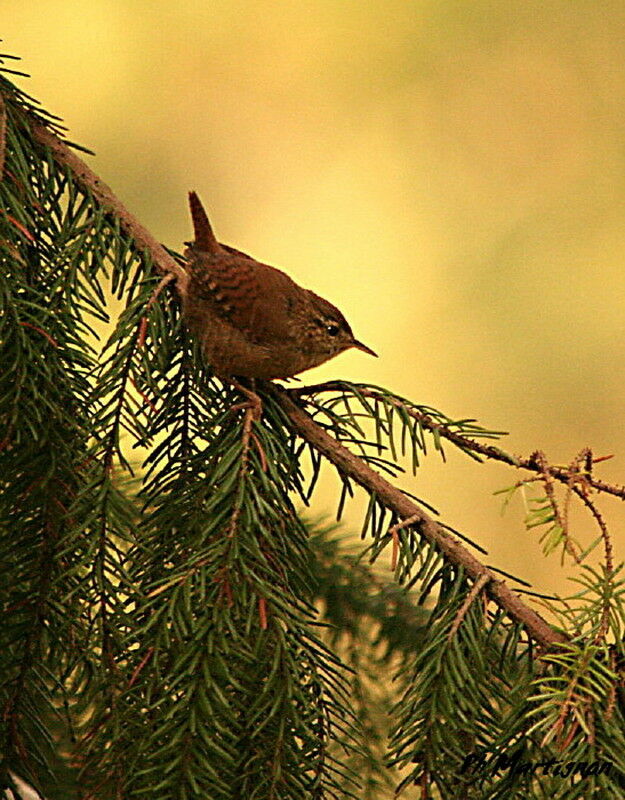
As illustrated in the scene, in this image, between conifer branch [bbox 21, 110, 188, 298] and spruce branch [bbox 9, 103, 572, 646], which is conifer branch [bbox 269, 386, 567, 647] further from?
conifer branch [bbox 21, 110, 188, 298]

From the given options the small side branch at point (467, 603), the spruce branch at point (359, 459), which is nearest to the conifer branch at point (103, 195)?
the spruce branch at point (359, 459)

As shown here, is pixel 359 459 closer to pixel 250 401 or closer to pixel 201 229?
pixel 250 401

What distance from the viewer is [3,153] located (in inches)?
28.3

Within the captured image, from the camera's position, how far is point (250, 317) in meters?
0.75

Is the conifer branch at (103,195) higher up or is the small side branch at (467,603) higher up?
the conifer branch at (103,195)

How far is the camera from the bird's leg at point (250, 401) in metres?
0.67

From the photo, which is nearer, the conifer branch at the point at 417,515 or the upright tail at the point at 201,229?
the conifer branch at the point at 417,515

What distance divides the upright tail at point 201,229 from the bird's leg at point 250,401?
0.12 m

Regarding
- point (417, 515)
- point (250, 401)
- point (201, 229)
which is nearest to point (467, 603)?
point (417, 515)

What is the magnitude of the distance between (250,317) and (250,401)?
0.09 meters

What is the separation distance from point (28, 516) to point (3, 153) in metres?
0.22

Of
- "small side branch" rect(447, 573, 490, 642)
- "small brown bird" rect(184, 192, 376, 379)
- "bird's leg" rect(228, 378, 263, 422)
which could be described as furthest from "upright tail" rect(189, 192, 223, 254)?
"small side branch" rect(447, 573, 490, 642)

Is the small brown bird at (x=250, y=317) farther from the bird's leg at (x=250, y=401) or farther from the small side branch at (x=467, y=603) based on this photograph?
the small side branch at (x=467, y=603)

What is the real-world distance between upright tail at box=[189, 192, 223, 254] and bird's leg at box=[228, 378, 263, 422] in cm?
12
